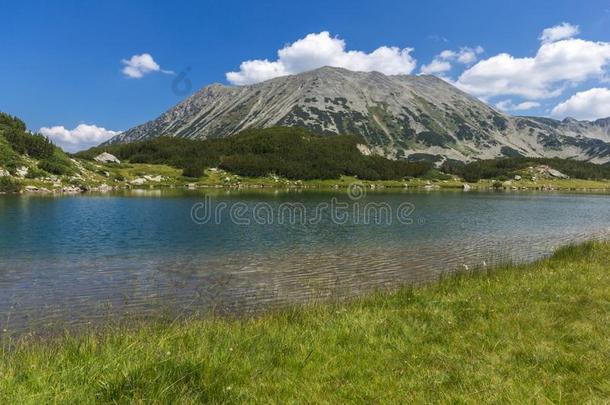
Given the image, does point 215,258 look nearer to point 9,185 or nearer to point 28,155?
point 9,185

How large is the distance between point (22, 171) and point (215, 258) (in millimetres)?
137837

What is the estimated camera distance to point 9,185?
121m

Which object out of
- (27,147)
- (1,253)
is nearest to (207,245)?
(1,253)

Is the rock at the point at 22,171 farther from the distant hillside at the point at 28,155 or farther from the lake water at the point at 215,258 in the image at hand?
the lake water at the point at 215,258

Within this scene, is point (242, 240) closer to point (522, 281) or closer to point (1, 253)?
point (1, 253)

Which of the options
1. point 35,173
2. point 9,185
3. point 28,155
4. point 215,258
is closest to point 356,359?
point 215,258

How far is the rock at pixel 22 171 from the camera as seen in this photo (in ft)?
450

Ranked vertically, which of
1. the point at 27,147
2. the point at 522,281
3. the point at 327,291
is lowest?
the point at 327,291

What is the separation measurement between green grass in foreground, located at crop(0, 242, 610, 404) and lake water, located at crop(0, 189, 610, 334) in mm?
6021

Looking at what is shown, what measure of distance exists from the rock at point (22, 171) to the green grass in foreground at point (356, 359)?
153055 millimetres

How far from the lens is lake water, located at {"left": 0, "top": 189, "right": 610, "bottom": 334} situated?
21828 millimetres

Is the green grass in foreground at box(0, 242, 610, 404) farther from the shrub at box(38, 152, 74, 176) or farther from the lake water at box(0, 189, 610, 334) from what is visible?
the shrub at box(38, 152, 74, 176)

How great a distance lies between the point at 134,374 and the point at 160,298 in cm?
1494

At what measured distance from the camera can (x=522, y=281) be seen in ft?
63.1
